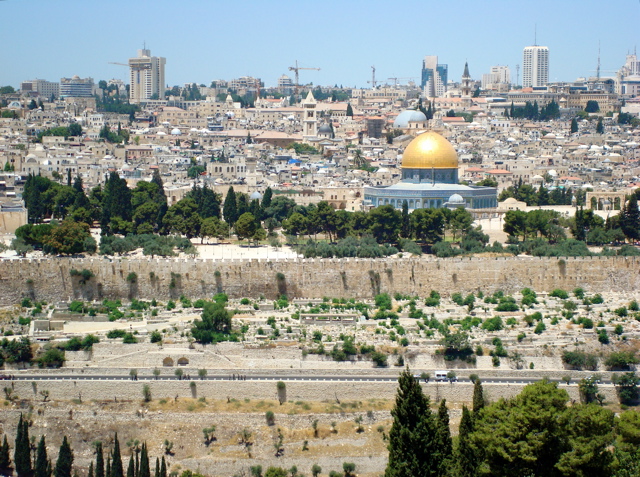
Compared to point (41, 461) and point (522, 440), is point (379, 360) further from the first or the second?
point (522, 440)

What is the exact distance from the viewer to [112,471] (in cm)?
2017

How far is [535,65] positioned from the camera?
429 ft

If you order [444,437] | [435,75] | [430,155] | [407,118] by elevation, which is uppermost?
[435,75]

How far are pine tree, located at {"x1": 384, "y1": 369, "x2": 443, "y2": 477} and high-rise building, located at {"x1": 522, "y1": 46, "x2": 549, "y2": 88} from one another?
373ft

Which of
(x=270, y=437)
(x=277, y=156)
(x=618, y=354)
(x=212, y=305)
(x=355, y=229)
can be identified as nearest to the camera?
(x=270, y=437)

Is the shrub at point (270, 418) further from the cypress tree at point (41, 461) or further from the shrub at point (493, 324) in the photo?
the shrub at point (493, 324)

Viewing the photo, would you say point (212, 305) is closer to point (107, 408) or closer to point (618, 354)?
point (107, 408)

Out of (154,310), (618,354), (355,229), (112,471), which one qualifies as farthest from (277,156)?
(112,471)

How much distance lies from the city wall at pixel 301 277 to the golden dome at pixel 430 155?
12.8 metres

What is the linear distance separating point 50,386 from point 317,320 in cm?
564

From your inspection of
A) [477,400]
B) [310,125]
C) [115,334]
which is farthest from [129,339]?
[310,125]

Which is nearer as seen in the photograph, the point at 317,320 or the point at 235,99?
the point at 317,320

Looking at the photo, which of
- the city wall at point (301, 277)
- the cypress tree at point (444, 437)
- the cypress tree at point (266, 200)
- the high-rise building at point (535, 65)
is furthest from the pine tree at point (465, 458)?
the high-rise building at point (535, 65)

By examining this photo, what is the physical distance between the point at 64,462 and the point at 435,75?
11056cm
